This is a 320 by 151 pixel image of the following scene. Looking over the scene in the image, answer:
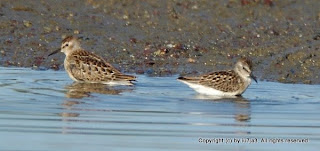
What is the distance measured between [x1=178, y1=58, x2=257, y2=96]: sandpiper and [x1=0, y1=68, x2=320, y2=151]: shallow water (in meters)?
0.16

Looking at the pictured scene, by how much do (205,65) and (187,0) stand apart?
365 centimetres

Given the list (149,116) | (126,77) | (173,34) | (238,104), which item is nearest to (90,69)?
(126,77)

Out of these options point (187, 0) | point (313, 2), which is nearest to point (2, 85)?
point (187, 0)

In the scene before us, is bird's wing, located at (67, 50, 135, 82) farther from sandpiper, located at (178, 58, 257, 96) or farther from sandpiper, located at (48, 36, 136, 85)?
sandpiper, located at (178, 58, 257, 96)

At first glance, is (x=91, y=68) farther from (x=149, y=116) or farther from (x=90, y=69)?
(x=149, y=116)

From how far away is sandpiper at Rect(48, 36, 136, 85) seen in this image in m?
15.7

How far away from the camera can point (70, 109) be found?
12500 mm

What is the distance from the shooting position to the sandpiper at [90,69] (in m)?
15.7

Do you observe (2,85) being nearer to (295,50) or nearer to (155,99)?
(155,99)

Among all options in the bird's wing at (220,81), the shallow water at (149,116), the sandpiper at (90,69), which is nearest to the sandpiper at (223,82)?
the bird's wing at (220,81)

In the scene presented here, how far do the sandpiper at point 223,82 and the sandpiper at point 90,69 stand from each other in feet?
4.28

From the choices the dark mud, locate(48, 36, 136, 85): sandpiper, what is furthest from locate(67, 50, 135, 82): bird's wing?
the dark mud

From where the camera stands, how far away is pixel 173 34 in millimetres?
18547

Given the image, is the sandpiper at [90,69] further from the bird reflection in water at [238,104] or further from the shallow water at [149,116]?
the bird reflection in water at [238,104]
